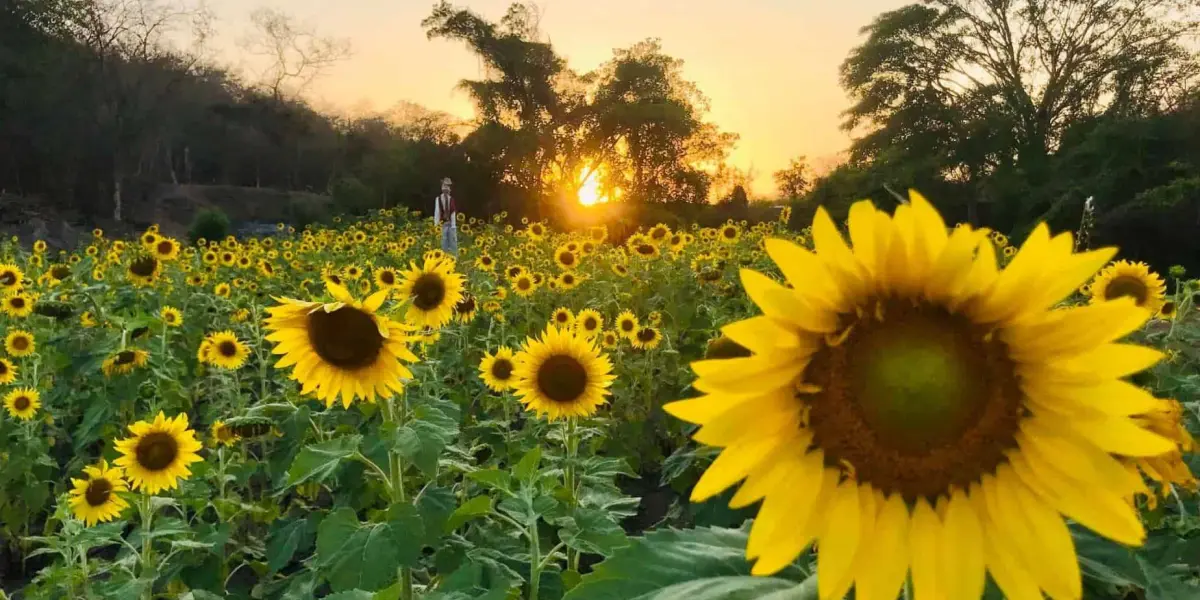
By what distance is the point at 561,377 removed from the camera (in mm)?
2988

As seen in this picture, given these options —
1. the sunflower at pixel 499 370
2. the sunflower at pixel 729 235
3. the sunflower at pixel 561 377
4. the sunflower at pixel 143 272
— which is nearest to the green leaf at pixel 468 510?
the sunflower at pixel 561 377

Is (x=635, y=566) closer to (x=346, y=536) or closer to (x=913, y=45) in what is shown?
(x=346, y=536)

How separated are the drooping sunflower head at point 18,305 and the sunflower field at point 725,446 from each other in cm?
2

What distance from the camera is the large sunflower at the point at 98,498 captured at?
290cm

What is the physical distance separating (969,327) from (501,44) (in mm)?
34151

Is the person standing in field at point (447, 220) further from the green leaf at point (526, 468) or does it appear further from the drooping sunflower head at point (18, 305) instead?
the green leaf at point (526, 468)

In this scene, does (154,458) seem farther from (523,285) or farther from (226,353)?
(523,285)

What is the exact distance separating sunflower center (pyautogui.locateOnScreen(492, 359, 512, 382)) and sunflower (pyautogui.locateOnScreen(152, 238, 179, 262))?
15.6ft

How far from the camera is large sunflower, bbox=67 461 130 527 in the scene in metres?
2.90

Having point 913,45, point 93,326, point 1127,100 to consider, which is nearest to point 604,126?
point 913,45

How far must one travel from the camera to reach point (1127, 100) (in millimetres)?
22797

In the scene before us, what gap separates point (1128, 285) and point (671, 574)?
3251 mm

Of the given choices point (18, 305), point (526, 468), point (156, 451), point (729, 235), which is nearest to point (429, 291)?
point (156, 451)

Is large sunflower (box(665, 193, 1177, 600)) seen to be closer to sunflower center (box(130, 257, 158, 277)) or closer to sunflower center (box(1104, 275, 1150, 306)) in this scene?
sunflower center (box(1104, 275, 1150, 306))
